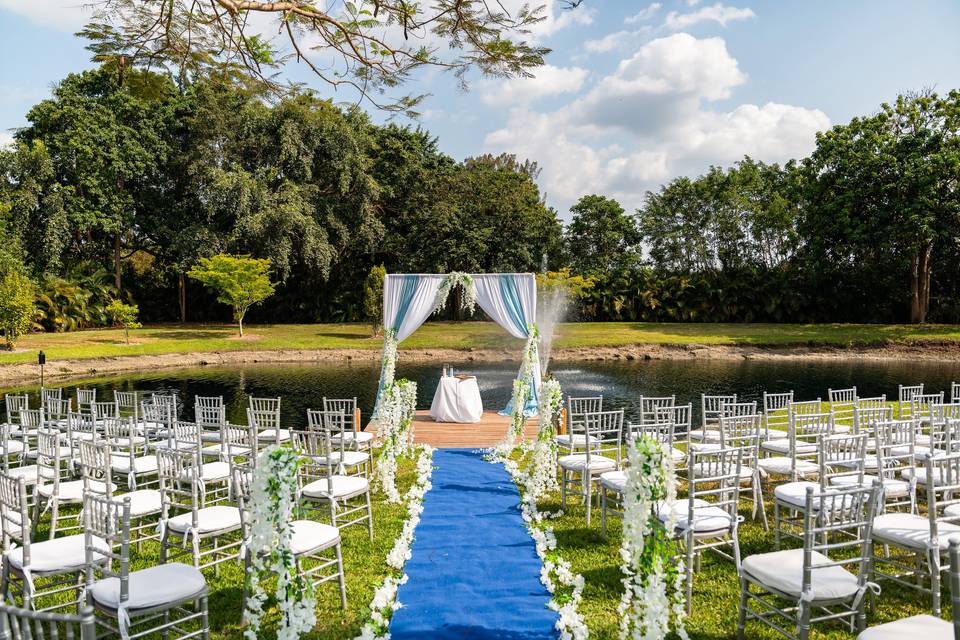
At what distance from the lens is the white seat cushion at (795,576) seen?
3617 mm

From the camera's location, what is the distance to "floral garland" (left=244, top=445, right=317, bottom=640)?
11.9 ft

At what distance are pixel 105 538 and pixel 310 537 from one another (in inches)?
50.8

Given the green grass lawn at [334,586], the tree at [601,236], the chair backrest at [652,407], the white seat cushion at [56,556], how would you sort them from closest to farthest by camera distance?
the white seat cushion at [56,556], the green grass lawn at [334,586], the chair backrest at [652,407], the tree at [601,236]

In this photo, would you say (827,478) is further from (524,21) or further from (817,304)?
(817,304)

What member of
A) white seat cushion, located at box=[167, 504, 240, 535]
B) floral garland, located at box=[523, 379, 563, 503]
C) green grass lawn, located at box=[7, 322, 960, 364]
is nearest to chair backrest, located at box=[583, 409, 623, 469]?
floral garland, located at box=[523, 379, 563, 503]

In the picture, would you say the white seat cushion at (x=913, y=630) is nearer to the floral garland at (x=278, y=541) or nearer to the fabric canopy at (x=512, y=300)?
the floral garland at (x=278, y=541)

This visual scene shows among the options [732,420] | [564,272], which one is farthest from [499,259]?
[732,420]

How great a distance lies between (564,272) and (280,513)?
30626 mm

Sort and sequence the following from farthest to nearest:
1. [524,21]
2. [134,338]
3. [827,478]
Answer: [134,338], [827,478], [524,21]

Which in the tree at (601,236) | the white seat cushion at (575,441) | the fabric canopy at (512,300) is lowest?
Result: the white seat cushion at (575,441)

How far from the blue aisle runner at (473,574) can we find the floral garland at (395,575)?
6 centimetres

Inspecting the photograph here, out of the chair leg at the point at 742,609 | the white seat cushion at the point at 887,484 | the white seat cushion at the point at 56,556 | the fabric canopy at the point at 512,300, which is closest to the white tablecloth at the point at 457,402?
the fabric canopy at the point at 512,300

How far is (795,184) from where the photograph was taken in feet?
102

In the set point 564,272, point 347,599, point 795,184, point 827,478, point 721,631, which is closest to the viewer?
point 721,631
